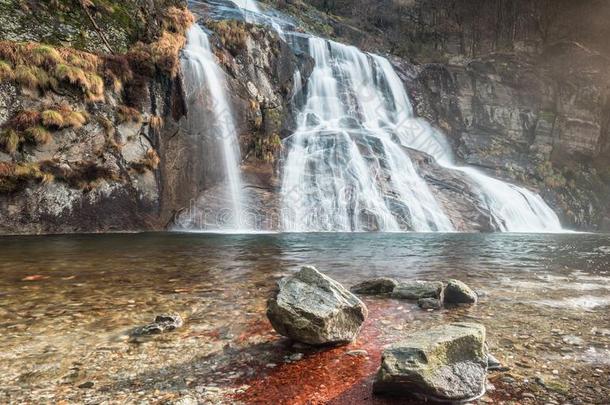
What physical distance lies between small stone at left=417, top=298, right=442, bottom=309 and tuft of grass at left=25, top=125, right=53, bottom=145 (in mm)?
13390

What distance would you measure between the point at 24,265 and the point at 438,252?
952 centimetres

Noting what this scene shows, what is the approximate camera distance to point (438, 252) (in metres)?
10.5

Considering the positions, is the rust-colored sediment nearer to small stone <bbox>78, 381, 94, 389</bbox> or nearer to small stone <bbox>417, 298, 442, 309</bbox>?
small stone <bbox>78, 381, 94, 389</bbox>

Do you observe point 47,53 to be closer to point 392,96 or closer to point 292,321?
point 292,321

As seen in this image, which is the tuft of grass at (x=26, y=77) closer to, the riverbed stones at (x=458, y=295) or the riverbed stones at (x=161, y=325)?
the riverbed stones at (x=161, y=325)

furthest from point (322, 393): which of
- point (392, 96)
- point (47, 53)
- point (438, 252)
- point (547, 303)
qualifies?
point (392, 96)

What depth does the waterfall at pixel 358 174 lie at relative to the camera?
17781 mm

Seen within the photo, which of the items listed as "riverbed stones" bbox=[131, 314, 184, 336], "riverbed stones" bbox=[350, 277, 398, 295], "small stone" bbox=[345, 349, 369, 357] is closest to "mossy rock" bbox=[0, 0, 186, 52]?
"riverbed stones" bbox=[131, 314, 184, 336]

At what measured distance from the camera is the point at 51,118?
42.6 feet

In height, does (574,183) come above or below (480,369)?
above

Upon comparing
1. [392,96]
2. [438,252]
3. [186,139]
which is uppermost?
[392,96]

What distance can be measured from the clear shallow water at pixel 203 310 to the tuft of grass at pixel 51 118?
5151 mm

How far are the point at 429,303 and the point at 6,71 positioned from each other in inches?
584

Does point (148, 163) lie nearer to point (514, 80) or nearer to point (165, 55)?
point (165, 55)
